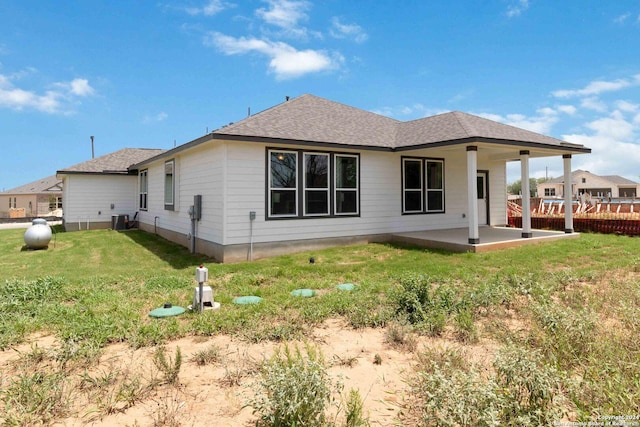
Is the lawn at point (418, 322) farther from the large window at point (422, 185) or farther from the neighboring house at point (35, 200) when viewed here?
the neighboring house at point (35, 200)

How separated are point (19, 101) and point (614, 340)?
148ft

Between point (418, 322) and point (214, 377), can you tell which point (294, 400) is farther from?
point (418, 322)

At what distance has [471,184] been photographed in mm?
9562

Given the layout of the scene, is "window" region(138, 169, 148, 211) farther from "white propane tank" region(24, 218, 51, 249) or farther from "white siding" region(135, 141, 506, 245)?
"white propane tank" region(24, 218, 51, 249)

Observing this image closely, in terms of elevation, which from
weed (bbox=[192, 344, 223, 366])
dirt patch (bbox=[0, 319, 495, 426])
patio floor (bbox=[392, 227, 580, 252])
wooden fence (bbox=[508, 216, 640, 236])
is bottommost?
dirt patch (bbox=[0, 319, 495, 426])

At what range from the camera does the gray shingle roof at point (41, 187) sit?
33.5 m

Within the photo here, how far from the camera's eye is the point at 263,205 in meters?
9.17

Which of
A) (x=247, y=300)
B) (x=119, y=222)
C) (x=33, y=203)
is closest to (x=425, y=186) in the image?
(x=247, y=300)

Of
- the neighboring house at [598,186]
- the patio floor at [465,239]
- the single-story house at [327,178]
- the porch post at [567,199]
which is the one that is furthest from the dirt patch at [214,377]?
the neighboring house at [598,186]

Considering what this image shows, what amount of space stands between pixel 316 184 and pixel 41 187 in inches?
1428

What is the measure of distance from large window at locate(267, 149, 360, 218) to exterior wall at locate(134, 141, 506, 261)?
222 mm

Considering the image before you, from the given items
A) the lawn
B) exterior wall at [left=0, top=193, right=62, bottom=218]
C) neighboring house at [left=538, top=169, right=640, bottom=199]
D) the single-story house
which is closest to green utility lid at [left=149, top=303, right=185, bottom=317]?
the lawn

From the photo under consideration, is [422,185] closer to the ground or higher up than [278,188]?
higher up

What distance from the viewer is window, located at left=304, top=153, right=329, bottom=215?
32.3 feet
